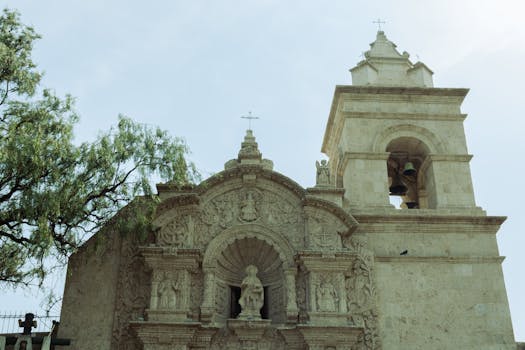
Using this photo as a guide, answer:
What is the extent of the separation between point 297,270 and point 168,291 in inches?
107

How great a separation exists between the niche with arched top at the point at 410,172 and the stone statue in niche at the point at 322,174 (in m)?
2.19

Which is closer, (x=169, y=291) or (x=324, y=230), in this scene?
(x=169, y=291)

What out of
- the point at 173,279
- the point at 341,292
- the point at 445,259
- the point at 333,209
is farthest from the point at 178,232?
the point at 445,259

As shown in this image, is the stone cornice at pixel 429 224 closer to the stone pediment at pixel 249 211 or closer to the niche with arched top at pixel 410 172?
the stone pediment at pixel 249 211

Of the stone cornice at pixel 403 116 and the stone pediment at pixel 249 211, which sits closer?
the stone pediment at pixel 249 211

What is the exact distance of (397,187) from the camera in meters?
17.5

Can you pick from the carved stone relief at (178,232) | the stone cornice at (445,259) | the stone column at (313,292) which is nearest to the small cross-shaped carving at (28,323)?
the carved stone relief at (178,232)

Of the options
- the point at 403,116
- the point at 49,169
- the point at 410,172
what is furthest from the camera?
the point at 410,172

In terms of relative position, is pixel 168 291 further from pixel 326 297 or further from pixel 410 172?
pixel 410 172

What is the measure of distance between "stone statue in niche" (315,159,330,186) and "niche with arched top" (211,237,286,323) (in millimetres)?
1943

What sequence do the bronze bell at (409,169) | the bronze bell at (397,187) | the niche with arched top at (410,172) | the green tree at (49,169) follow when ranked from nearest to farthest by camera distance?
1. the green tree at (49,169)
2. the niche with arched top at (410,172)
3. the bronze bell at (409,169)
4. the bronze bell at (397,187)

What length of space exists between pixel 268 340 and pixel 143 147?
459 cm

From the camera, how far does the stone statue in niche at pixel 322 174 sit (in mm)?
15258

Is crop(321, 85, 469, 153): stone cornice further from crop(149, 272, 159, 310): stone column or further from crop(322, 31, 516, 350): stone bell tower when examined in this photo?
crop(149, 272, 159, 310): stone column
